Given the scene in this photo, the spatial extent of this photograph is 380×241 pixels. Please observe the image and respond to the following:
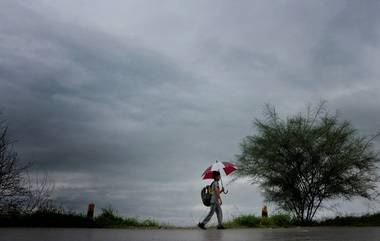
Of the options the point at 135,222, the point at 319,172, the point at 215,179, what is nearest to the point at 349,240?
the point at 215,179

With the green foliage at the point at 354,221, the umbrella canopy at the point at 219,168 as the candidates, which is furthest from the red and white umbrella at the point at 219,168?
the green foliage at the point at 354,221

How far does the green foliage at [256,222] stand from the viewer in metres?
21.6

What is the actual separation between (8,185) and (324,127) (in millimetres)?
16701

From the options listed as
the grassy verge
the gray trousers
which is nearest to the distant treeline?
the grassy verge

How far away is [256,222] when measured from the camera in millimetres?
21766

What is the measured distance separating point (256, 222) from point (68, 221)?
836 cm

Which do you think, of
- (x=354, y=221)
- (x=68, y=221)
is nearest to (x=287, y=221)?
(x=354, y=221)

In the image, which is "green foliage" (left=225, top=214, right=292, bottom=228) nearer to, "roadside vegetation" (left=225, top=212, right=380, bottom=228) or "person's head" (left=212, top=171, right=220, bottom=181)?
"roadside vegetation" (left=225, top=212, right=380, bottom=228)

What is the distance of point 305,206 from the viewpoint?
85.1ft

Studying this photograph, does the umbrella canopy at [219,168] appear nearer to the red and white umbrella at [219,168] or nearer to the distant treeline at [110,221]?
the red and white umbrella at [219,168]

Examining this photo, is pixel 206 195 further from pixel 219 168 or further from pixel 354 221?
pixel 354 221

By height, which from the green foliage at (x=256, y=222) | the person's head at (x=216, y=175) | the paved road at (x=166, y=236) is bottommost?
the paved road at (x=166, y=236)

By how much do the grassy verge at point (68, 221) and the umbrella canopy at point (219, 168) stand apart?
3513 mm

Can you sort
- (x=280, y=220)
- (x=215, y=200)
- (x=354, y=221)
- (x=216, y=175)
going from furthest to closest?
(x=354, y=221) → (x=280, y=220) → (x=216, y=175) → (x=215, y=200)
